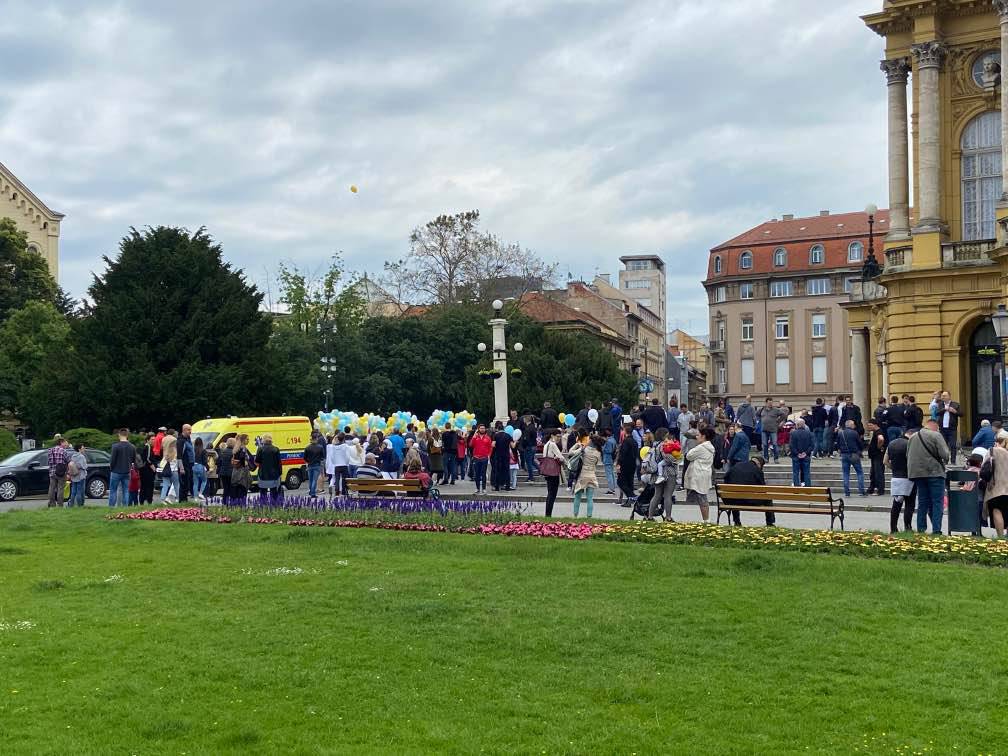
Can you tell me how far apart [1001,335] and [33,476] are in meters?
25.1

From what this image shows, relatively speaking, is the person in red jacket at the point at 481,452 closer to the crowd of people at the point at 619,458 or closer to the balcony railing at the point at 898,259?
the crowd of people at the point at 619,458

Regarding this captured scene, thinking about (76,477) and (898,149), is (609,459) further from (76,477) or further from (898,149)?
(898,149)

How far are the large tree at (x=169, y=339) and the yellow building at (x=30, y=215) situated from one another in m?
37.0

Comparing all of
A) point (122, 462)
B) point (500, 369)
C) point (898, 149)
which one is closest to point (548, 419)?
point (500, 369)

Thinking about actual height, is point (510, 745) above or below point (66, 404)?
below

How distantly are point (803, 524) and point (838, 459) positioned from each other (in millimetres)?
13784

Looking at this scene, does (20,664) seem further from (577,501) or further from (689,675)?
(577,501)

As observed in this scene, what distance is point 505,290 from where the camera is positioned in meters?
75.6

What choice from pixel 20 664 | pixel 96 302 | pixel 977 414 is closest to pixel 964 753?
pixel 20 664

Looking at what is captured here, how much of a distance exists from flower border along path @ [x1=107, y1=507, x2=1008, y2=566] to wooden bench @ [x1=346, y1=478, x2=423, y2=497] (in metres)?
2.50

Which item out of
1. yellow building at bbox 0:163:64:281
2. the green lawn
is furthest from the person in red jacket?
yellow building at bbox 0:163:64:281

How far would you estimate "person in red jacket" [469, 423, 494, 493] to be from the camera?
28.3 metres

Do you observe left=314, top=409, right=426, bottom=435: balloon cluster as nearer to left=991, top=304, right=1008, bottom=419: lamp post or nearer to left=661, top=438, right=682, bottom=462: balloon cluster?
left=991, top=304, right=1008, bottom=419: lamp post

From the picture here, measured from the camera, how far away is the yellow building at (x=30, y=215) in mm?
80312
